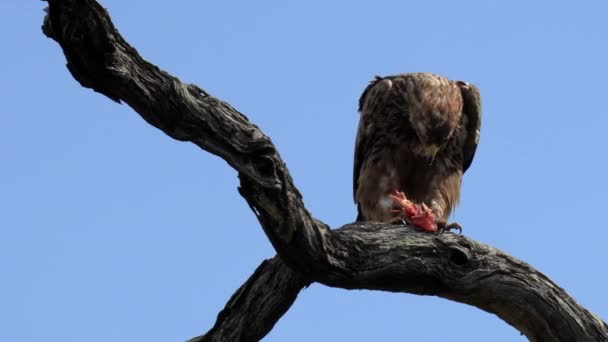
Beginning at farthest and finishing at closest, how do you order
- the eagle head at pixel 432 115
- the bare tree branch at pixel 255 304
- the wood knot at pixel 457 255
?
the eagle head at pixel 432 115 → the wood knot at pixel 457 255 → the bare tree branch at pixel 255 304

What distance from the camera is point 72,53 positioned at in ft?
15.8

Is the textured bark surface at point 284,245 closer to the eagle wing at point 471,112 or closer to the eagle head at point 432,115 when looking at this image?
the eagle head at point 432,115

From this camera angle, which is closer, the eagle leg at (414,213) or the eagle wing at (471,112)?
the eagle leg at (414,213)

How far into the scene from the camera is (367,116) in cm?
945

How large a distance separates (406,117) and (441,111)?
325mm

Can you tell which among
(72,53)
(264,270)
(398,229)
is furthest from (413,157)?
(72,53)

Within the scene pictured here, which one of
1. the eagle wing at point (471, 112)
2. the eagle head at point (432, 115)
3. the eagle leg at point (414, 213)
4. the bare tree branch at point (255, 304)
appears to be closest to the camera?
the bare tree branch at point (255, 304)

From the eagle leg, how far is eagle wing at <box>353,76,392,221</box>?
0.90 meters

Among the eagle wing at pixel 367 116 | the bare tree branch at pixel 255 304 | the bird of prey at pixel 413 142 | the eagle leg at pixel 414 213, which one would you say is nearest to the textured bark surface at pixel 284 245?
the bare tree branch at pixel 255 304

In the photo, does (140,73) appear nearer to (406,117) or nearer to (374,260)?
(374,260)

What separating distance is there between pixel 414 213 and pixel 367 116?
2.12m

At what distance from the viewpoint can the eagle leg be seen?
7.02 m

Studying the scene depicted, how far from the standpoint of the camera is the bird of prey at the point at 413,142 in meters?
8.91

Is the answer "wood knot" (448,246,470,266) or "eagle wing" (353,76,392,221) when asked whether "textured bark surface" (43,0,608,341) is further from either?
"eagle wing" (353,76,392,221)
